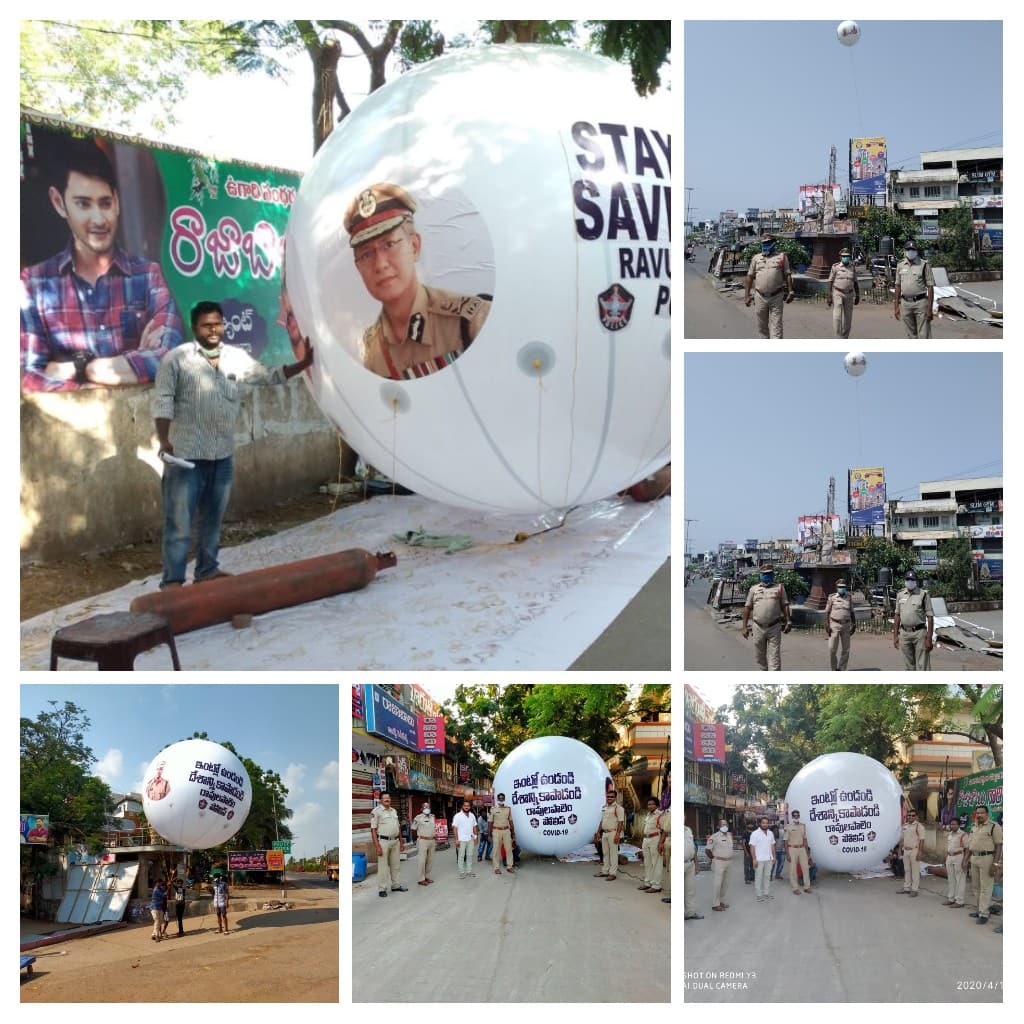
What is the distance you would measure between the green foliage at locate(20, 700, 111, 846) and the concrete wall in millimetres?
1462

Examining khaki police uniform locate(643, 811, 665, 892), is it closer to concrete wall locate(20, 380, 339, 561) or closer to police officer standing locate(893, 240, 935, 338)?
police officer standing locate(893, 240, 935, 338)

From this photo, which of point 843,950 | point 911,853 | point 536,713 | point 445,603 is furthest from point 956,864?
point 445,603

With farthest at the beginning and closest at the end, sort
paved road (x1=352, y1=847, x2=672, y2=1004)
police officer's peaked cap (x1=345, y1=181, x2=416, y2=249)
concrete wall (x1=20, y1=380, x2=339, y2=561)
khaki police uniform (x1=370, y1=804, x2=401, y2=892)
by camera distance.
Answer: concrete wall (x1=20, y1=380, x2=339, y2=561) → police officer's peaked cap (x1=345, y1=181, x2=416, y2=249) → khaki police uniform (x1=370, y1=804, x2=401, y2=892) → paved road (x1=352, y1=847, x2=672, y2=1004)

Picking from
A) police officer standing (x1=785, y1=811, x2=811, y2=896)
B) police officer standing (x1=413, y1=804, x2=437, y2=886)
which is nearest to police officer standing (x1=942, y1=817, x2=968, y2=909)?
police officer standing (x1=785, y1=811, x2=811, y2=896)

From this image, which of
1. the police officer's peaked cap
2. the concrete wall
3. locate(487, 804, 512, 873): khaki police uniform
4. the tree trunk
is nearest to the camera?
the police officer's peaked cap

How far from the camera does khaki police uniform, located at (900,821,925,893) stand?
14.3 feet

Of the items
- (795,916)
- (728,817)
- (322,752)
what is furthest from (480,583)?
(795,916)

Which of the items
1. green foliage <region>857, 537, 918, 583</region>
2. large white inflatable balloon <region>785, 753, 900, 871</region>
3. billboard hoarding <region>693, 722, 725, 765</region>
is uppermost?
green foliage <region>857, 537, 918, 583</region>

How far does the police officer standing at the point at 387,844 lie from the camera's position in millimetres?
4383

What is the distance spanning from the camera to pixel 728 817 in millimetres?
4320

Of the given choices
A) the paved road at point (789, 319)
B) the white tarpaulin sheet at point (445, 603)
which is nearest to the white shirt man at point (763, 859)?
the white tarpaulin sheet at point (445, 603)

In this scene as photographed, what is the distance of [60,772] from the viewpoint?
14.5ft
